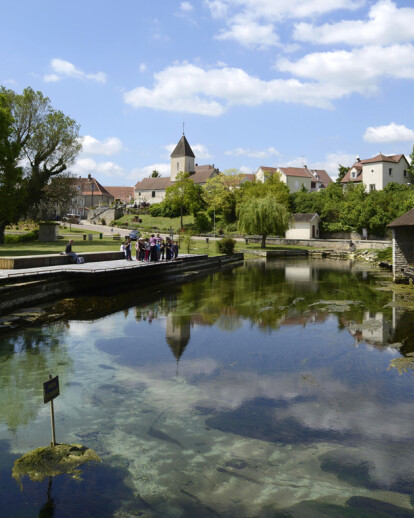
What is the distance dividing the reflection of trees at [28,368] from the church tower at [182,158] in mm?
95240

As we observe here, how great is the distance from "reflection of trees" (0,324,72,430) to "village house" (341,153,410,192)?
236 ft

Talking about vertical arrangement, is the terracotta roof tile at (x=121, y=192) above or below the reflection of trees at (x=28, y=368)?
above

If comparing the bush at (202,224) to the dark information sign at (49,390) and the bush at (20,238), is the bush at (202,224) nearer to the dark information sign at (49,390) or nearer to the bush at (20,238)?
the bush at (20,238)

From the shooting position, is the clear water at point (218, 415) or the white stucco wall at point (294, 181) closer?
the clear water at point (218, 415)

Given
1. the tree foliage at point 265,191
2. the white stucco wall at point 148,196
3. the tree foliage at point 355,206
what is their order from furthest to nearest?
the white stucco wall at point 148,196, the tree foliage at point 265,191, the tree foliage at point 355,206

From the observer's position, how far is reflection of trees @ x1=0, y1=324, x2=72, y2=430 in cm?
860

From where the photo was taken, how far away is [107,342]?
44.7 ft

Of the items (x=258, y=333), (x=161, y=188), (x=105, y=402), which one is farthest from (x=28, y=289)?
(x=161, y=188)

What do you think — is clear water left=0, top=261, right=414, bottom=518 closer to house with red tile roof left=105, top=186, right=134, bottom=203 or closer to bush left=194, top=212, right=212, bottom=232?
bush left=194, top=212, right=212, bottom=232

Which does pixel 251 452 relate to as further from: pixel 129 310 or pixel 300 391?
pixel 129 310

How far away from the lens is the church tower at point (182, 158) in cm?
10738

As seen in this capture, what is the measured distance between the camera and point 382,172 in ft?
256

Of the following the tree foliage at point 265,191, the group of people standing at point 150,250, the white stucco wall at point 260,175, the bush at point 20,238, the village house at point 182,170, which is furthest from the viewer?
the village house at point 182,170

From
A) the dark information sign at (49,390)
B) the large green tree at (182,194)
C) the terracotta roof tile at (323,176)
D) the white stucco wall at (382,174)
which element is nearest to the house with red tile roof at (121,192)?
the terracotta roof tile at (323,176)
